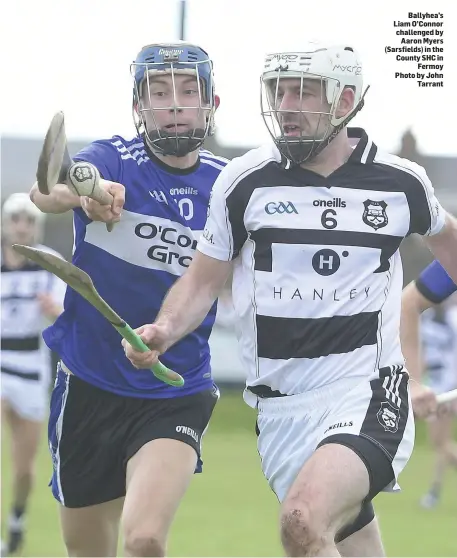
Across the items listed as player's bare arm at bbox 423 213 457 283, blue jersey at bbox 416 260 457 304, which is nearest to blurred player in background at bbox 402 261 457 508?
blue jersey at bbox 416 260 457 304

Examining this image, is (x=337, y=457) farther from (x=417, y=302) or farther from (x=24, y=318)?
(x=24, y=318)

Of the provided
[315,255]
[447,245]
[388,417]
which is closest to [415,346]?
[447,245]

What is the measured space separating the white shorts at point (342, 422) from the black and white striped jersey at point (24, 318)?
4.54m

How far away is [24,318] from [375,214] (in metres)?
4.99

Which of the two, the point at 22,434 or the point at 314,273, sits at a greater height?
the point at 314,273

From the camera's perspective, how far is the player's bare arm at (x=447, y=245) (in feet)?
15.9

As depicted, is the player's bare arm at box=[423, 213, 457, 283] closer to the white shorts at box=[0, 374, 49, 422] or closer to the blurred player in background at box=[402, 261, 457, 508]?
the blurred player in background at box=[402, 261, 457, 508]

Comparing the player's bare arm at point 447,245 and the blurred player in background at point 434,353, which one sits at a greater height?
the player's bare arm at point 447,245

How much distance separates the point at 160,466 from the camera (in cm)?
488

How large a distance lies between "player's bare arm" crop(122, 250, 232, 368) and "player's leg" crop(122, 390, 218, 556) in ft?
1.76

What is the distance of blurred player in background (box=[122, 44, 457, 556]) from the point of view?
4.52 m

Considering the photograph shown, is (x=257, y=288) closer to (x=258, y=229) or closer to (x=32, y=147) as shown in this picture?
(x=258, y=229)

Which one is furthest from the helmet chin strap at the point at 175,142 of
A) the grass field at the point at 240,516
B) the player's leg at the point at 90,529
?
the grass field at the point at 240,516

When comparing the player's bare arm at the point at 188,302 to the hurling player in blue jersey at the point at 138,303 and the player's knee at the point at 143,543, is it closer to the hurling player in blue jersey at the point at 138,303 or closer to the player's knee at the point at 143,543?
the hurling player in blue jersey at the point at 138,303
